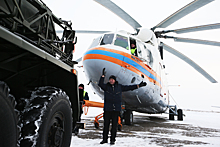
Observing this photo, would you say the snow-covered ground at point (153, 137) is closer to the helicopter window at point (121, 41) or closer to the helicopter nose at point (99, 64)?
the helicopter nose at point (99, 64)

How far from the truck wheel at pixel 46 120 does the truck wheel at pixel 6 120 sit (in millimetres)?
242

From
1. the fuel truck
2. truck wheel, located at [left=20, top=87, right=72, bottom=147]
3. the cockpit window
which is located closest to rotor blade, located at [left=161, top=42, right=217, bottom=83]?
the cockpit window

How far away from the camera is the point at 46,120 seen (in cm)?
187

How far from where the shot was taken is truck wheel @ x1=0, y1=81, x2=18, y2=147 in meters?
1.37

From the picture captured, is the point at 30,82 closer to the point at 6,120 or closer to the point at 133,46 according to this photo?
the point at 6,120

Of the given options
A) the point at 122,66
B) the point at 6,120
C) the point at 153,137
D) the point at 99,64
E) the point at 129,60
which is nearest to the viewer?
the point at 6,120

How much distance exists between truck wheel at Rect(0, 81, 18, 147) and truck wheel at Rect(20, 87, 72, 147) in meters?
0.24

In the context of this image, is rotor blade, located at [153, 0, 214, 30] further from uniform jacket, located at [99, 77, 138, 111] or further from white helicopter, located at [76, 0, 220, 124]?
uniform jacket, located at [99, 77, 138, 111]

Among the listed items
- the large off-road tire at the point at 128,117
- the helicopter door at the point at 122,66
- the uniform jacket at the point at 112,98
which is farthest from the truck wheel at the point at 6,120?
the large off-road tire at the point at 128,117

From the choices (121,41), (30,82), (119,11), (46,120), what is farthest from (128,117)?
(46,120)

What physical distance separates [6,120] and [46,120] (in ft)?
1.65

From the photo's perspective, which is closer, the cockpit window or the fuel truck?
the fuel truck

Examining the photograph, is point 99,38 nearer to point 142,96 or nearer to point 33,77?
point 142,96

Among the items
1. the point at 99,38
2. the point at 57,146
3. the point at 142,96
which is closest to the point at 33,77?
the point at 57,146
